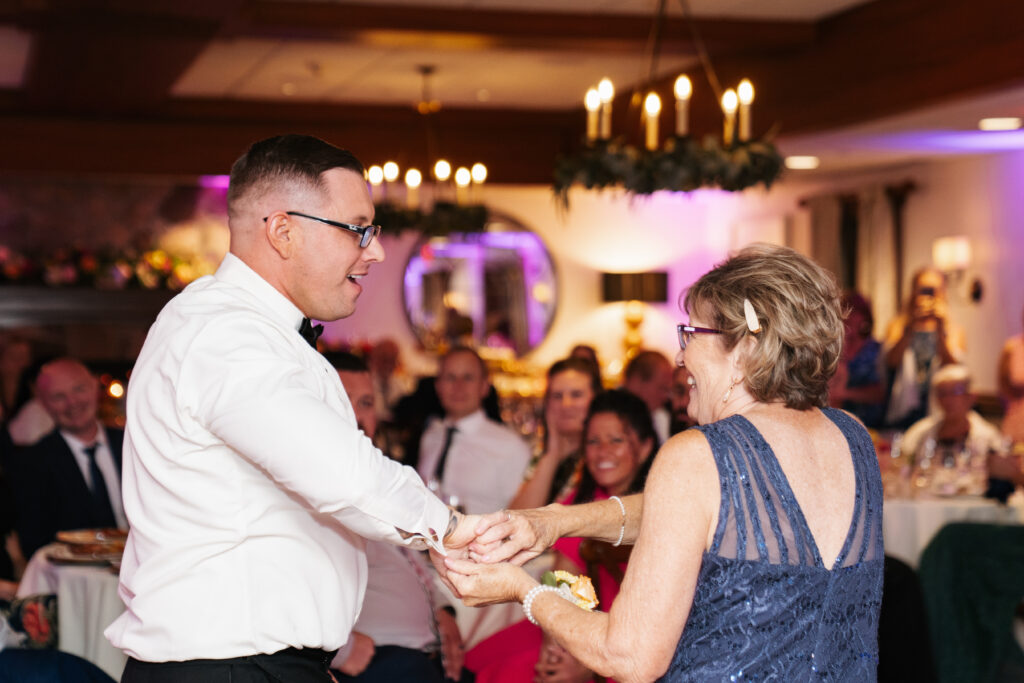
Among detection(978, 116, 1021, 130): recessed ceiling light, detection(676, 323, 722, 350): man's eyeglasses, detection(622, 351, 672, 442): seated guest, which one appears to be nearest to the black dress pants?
detection(676, 323, 722, 350): man's eyeglasses

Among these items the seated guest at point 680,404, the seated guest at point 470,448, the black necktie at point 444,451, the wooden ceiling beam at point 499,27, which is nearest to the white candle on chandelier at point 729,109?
the seated guest at point 680,404

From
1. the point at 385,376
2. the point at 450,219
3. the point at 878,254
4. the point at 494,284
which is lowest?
the point at 385,376

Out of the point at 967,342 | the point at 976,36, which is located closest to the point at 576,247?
the point at 967,342

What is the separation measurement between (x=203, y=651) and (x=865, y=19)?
6012 mm

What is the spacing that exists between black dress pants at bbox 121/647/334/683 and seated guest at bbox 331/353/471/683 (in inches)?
49.3

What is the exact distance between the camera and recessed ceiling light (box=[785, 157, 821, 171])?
9227mm

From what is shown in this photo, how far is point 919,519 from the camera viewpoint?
499 centimetres

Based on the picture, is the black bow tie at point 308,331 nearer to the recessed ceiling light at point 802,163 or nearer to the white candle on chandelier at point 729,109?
the white candle on chandelier at point 729,109

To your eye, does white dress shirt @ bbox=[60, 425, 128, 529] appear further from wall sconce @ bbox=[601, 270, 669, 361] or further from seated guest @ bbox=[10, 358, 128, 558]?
wall sconce @ bbox=[601, 270, 669, 361]

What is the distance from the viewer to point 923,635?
12.8 ft

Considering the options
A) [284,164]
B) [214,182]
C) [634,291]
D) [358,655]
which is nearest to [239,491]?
[284,164]

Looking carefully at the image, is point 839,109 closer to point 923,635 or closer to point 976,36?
point 976,36

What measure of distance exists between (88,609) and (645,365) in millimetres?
3116

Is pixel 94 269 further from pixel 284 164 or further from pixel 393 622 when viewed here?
pixel 284 164
